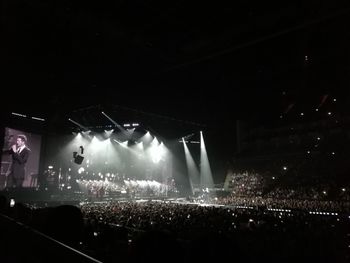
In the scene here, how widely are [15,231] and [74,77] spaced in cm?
944

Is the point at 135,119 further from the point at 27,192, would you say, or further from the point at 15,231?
the point at 15,231

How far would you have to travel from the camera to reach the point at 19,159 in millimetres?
21969

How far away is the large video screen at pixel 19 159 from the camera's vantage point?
70.6 ft

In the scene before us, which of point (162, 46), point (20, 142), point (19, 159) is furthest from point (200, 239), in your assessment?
point (20, 142)

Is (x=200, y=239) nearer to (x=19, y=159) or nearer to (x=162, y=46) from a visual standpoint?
(x=162, y=46)

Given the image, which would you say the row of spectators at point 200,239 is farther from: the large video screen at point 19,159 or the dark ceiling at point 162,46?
the large video screen at point 19,159

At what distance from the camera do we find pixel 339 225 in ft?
28.1

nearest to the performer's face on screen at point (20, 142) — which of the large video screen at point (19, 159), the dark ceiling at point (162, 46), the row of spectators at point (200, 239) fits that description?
the large video screen at point (19, 159)

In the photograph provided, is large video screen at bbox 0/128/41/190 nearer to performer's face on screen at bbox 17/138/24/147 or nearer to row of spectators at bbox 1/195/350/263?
performer's face on screen at bbox 17/138/24/147

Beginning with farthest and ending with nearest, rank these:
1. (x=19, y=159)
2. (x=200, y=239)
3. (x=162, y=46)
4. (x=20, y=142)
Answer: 1. (x=20, y=142)
2. (x=19, y=159)
3. (x=162, y=46)
4. (x=200, y=239)

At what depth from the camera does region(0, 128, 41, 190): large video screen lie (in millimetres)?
21516

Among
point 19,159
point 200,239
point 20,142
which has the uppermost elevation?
point 20,142

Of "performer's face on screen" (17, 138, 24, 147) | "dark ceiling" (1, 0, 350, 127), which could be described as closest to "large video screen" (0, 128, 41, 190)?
"performer's face on screen" (17, 138, 24, 147)

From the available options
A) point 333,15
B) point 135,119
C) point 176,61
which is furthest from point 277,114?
point 333,15
